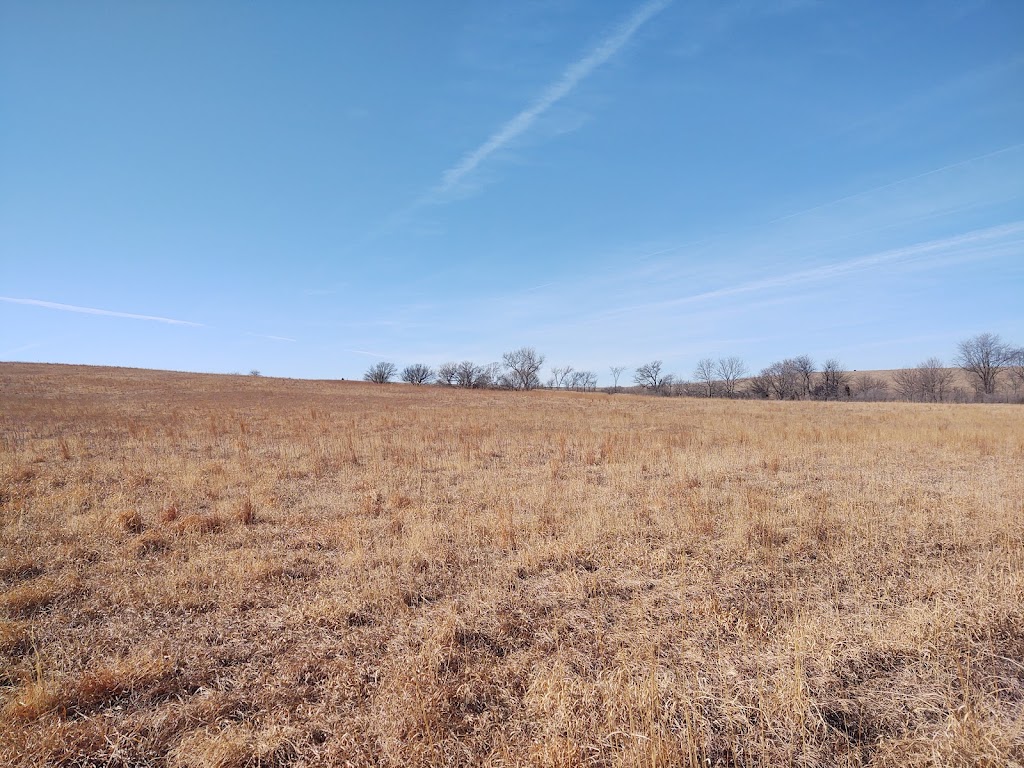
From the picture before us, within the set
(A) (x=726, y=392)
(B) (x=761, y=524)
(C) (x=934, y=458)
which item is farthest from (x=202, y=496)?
(A) (x=726, y=392)

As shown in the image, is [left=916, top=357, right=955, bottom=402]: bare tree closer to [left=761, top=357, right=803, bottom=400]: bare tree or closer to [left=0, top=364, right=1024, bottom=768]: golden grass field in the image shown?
[left=761, top=357, right=803, bottom=400]: bare tree

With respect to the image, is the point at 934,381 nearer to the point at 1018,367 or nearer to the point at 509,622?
the point at 1018,367

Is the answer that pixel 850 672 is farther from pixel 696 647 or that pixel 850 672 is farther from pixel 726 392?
pixel 726 392

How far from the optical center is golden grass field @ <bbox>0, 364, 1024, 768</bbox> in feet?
9.51

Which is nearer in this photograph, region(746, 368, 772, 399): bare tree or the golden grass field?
the golden grass field

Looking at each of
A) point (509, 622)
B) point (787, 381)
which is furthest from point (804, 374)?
point (509, 622)

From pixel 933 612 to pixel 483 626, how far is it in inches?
165

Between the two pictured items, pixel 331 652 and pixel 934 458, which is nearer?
pixel 331 652

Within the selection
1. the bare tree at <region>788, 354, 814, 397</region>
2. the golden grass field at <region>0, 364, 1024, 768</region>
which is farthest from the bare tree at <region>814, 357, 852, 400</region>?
the golden grass field at <region>0, 364, 1024, 768</region>

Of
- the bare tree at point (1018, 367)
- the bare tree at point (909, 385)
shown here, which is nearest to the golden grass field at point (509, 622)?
the bare tree at point (909, 385)

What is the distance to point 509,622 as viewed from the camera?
4.29 meters

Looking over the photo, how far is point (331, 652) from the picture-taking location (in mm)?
3830

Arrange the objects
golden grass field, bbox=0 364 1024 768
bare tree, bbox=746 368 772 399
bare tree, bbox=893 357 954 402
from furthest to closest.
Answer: bare tree, bbox=746 368 772 399, bare tree, bbox=893 357 954 402, golden grass field, bbox=0 364 1024 768

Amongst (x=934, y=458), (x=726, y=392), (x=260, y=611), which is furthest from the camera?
(x=726, y=392)
